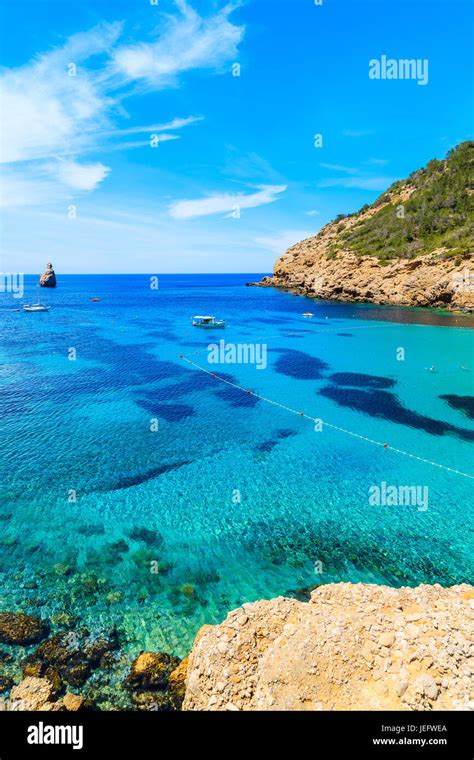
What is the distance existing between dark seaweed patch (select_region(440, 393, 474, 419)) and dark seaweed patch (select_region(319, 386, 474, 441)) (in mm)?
3302

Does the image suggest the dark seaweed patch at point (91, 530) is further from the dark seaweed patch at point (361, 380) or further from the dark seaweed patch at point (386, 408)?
the dark seaweed patch at point (361, 380)

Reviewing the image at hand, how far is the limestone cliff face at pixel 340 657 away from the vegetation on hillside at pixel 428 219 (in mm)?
80515

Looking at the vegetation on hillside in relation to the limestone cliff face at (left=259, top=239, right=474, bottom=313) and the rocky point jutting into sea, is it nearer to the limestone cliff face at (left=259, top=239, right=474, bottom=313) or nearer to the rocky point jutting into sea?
the rocky point jutting into sea

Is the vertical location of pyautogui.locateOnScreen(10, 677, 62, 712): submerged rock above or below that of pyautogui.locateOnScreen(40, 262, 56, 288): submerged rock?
below

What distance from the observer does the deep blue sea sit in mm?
14297

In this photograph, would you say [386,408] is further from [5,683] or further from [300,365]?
[5,683]

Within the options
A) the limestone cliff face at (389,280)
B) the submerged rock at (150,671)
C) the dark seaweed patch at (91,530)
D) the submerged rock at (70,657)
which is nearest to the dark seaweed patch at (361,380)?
the dark seaweed patch at (91,530)

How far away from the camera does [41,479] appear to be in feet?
68.2

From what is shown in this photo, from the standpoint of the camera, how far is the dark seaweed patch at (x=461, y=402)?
2989 centimetres

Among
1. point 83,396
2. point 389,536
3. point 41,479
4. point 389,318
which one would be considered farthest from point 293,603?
point 389,318

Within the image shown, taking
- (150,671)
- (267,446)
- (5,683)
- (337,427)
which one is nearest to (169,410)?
(267,446)

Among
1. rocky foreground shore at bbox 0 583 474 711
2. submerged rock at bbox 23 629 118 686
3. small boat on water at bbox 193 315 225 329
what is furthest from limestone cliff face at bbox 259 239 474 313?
submerged rock at bbox 23 629 118 686

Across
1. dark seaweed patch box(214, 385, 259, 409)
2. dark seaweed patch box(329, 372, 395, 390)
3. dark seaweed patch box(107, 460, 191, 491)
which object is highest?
dark seaweed patch box(329, 372, 395, 390)

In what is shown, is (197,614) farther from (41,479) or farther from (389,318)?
(389,318)
